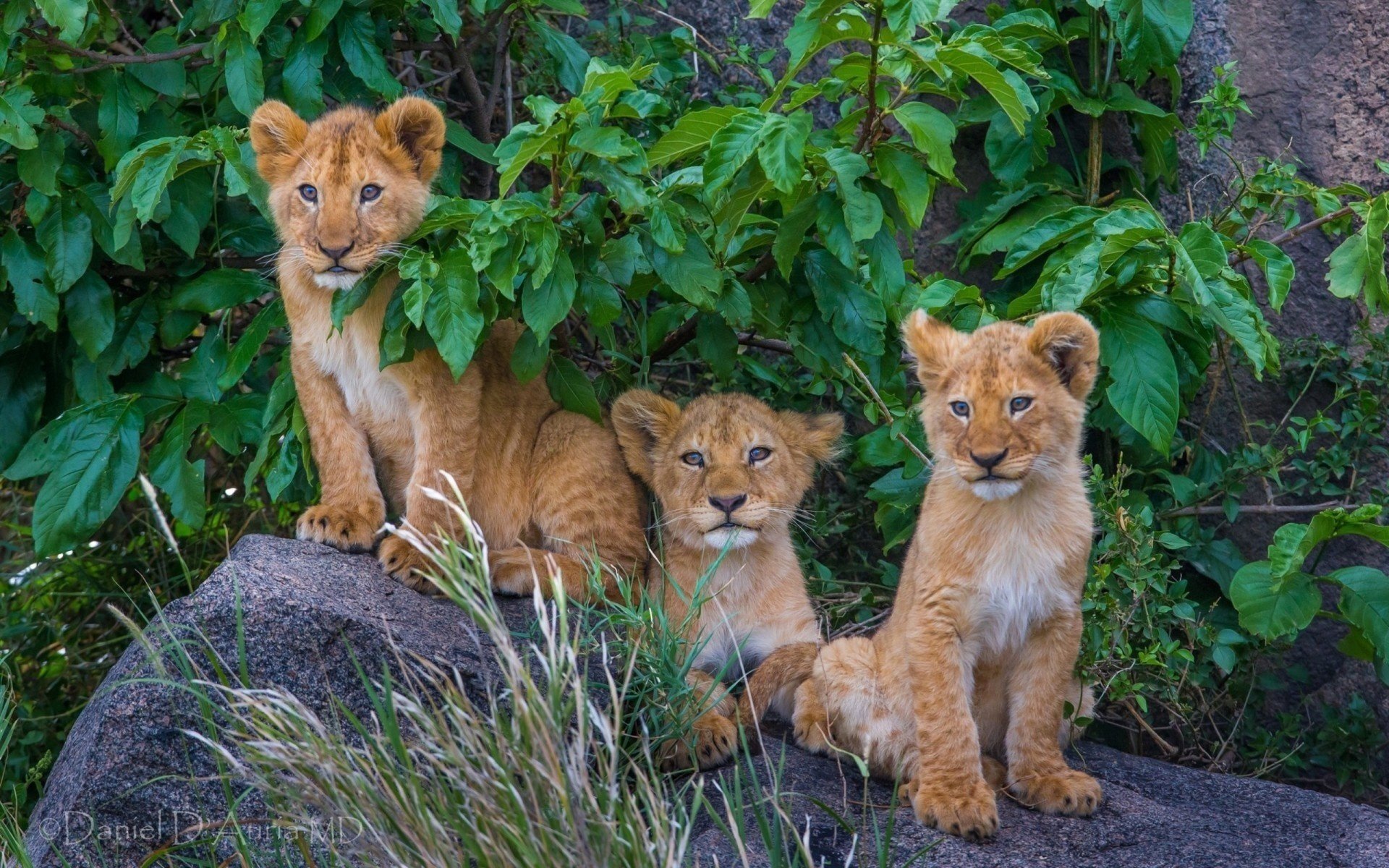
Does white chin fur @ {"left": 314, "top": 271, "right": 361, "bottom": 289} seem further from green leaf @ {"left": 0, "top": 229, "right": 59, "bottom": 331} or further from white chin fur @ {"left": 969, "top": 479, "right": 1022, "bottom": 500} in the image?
white chin fur @ {"left": 969, "top": 479, "right": 1022, "bottom": 500}

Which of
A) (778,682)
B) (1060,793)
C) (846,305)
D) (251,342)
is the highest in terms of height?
(846,305)

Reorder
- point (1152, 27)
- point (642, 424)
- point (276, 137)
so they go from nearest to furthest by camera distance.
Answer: point (276, 137) → point (642, 424) → point (1152, 27)

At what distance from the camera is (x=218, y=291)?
17.7 ft

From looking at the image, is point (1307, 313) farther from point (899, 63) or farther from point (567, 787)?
point (567, 787)

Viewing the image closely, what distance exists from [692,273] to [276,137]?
158 cm

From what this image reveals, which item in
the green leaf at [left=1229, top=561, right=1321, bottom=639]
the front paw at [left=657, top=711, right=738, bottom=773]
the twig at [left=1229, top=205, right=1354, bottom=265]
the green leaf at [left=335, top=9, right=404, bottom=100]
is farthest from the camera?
the green leaf at [left=335, top=9, right=404, bottom=100]

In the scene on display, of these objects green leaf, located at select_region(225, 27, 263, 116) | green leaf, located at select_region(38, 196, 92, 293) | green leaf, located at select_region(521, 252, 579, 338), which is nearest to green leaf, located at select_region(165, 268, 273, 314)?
green leaf, located at select_region(38, 196, 92, 293)

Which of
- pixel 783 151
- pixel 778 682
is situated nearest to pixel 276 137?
pixel 783 151

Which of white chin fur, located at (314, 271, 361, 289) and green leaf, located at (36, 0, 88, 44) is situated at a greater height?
green leaf, located at (36, 0, 88, 44)

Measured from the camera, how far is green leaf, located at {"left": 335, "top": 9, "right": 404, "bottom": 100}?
5.13 metres

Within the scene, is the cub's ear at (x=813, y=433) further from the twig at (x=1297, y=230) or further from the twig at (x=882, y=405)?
the twig at (x=1297, y=230)

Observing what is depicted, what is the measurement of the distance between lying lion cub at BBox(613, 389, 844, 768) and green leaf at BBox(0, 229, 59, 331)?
2219 mm

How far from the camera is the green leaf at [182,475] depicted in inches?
204

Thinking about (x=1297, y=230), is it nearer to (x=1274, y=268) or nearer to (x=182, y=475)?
(x=1274, y=268)
